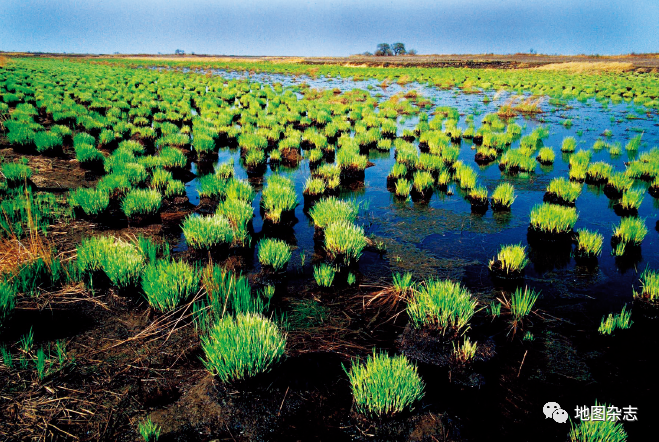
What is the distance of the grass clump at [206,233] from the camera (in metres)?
5.52

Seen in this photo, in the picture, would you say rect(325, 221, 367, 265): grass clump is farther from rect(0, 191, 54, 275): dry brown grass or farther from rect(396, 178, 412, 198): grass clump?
rect(0, 191, 54, 275): dry brown grass

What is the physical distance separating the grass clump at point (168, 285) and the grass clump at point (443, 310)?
265 cm

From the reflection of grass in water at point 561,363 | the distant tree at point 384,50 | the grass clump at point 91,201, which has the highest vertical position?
the distant tree at point 384,50

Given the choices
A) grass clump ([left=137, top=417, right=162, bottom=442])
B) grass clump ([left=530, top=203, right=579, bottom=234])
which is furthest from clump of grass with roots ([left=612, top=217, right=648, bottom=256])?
grass clump ([left=137, top=417, right=162, bottom=442])

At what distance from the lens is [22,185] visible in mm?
7348

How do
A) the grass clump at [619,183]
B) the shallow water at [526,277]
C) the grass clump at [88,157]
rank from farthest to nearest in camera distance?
the grass clump at [88,157], the grass clump at [619,183], the shallow water at [526,277]

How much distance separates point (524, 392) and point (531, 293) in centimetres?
169

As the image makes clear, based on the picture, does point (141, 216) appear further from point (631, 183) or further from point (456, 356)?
point (631, 183)

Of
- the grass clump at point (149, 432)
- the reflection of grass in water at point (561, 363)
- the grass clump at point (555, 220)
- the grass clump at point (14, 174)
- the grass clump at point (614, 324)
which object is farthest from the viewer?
the grass clump at point (14, 174)

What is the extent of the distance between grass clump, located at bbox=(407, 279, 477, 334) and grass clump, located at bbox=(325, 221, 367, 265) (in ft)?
5.14

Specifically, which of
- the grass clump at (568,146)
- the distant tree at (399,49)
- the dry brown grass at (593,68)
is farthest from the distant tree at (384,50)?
the grass clump at (568,146)

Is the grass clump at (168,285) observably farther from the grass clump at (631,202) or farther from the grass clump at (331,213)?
the grass clump at (631,202)

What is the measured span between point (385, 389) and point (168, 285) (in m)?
2.68

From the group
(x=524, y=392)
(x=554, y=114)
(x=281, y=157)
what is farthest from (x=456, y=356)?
(x=554, y=114)
